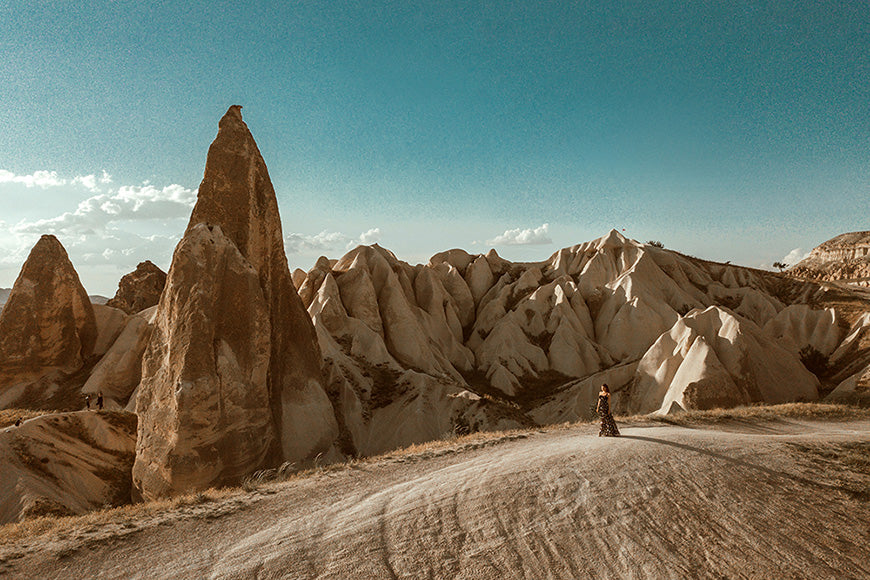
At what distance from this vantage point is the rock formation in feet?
46.0

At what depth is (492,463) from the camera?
9688mm

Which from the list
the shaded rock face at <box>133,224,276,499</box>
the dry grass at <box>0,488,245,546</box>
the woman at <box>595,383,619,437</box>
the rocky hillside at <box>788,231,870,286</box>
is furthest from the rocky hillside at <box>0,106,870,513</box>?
the rocky hillside at <box>788,231,870,286</box>

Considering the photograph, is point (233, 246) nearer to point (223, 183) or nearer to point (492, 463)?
point (223, 183)

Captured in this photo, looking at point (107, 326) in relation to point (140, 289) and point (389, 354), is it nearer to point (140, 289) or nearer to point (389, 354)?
point (140, 289)

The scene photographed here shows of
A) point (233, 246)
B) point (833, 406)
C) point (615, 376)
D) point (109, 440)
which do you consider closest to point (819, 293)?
point (615, 376)

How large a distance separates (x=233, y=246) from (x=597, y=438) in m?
14.1

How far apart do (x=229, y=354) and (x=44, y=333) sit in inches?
811

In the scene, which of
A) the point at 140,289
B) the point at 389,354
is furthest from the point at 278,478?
the point at 140,289

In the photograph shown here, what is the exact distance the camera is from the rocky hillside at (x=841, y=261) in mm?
61781

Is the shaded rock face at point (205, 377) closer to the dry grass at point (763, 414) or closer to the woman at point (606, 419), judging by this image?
the woman at point (606, 419)

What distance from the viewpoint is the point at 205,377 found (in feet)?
46.9

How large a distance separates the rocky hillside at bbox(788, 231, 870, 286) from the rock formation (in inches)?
2587

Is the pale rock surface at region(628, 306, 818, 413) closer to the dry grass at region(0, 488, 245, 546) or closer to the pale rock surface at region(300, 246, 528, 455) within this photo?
the pale rock surface at region(300, 246, 528, 455)

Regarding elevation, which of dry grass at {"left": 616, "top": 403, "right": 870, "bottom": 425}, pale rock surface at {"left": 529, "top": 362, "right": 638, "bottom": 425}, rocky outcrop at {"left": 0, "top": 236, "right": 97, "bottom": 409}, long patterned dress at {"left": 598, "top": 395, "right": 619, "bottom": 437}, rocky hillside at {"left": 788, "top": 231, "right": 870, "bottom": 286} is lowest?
pale rock surface at {"left": 529, "top": 362, "right": 638, "bottom": 425}
